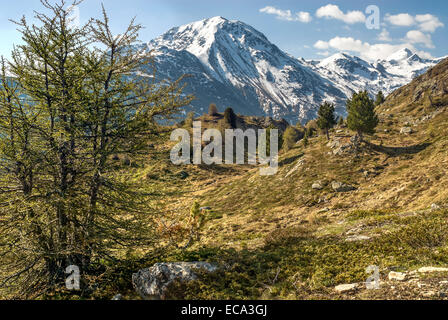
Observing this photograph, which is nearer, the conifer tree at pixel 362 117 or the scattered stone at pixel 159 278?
the scattered stone at pixel 159 278

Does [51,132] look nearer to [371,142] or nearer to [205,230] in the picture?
[205,230]

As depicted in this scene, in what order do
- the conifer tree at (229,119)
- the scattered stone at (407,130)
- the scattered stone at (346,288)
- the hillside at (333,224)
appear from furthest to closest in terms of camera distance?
the conifer tree at (229,119) < the scattered stone at (407,130) < the hillside at (333,224) < the scattered stone at (346,288)

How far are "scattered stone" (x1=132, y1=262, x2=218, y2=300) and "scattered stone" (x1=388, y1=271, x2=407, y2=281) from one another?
6613 millimetres

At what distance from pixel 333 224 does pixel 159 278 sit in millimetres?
12294

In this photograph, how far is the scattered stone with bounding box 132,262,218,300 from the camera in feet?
28.5

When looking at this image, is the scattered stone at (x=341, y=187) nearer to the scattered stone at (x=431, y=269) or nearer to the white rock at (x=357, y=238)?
the white rock at (x=357, y=238)

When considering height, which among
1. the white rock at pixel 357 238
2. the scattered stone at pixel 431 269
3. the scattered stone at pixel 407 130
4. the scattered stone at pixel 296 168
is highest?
the scattered stone at pixel 407 130

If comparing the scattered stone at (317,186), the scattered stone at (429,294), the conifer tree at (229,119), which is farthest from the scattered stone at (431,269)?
the conifer tree at (229,119)

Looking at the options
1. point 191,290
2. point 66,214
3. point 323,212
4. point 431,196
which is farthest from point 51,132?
point 431,196

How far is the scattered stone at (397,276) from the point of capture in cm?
738

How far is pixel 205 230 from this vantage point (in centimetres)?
2380

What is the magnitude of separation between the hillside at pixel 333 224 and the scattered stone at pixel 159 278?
509 mm

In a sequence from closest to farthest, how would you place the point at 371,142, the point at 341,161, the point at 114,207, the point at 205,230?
the point at 114,207, the point at 205,230, the point at 341,161, the point at 371,142
